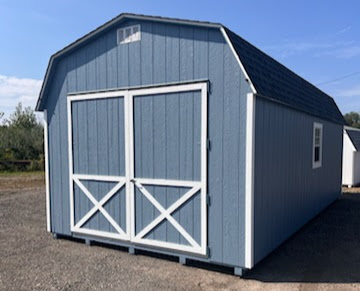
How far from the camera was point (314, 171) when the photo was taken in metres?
7.04

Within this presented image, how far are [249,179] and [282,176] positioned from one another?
1.41m

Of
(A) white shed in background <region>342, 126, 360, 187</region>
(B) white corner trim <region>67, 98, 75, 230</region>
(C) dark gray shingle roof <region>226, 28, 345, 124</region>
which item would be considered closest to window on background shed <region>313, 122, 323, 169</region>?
(C) dark gray shingle roof <region>226, 28, 345, 124</region>

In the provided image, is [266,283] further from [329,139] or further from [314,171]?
[329,139]

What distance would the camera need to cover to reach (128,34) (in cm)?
Result: 473

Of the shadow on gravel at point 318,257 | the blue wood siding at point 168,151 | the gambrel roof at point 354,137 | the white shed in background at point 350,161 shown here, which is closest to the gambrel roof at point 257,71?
the blue wood siding at point 168,151

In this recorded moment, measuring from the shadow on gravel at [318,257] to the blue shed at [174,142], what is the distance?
26cm

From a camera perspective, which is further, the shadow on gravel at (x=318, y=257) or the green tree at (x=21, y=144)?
the green tree at (x=21, y=144)

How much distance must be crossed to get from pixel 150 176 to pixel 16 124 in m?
28.9

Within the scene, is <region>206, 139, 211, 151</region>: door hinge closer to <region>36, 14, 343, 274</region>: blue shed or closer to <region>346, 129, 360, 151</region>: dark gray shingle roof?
<region>36, 14, 343, 274</region>: blue shed

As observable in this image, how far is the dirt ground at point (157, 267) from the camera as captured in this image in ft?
12.1

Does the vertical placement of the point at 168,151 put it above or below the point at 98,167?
above

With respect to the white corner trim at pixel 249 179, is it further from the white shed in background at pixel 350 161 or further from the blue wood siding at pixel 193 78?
the white shed in background at pixel 350 161

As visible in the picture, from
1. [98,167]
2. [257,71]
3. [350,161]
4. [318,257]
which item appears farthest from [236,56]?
[350,161]

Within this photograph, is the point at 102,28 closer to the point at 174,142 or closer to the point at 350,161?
the point at 174,142
